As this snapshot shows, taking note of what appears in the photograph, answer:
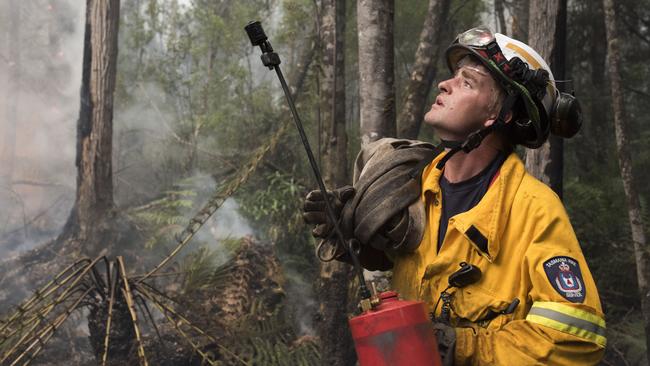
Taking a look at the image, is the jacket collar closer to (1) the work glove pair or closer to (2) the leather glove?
(2) the leather glove

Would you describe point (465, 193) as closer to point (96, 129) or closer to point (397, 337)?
point (397, 337)

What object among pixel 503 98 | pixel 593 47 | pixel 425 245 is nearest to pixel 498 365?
pixel 425 245

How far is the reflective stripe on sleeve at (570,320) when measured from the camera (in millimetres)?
2000

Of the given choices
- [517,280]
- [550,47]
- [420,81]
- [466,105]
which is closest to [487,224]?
[517,280]

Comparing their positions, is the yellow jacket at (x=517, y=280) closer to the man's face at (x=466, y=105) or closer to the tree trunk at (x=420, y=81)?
→ the man's face at (x=466, y=105)

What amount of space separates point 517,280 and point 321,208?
74 centimetres

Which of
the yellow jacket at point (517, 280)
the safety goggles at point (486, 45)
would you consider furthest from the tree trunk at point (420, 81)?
the yellow jacket at point (517, 280)

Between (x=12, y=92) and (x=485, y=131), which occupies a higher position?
(x=12, y=92)

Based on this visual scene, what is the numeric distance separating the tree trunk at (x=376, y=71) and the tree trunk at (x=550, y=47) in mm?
1132

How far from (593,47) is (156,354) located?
8.72 meters

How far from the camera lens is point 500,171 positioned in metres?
2.36

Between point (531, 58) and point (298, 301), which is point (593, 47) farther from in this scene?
point (531, 58)

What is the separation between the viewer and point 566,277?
206 cm

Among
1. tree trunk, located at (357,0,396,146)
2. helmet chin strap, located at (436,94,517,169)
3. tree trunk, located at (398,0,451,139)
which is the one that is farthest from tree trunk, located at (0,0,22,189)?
helmet chin strap, located at (436,94,517,169)
